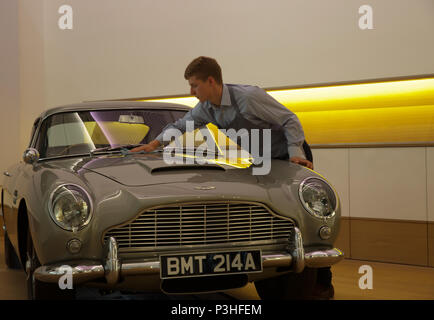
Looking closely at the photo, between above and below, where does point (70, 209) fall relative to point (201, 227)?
above

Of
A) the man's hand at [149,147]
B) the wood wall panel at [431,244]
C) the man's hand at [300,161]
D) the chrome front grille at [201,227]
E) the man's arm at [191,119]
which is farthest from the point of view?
the wood wall panel at [431,244]

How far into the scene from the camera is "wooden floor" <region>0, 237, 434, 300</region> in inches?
140

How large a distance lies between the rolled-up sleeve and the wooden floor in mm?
1039

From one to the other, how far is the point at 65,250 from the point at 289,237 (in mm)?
1051

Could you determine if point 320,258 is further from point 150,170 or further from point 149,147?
point 149,147

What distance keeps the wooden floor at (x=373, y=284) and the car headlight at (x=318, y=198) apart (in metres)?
0.92

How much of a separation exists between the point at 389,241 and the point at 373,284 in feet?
3.25

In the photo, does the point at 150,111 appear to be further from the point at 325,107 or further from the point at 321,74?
the point at 325,107

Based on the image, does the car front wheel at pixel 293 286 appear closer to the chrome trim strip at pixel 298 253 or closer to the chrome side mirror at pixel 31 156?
the chrome trim strip at pixel 298 253

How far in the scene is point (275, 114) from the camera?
3.27m

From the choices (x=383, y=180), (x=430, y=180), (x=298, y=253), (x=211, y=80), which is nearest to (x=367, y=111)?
(x=383, y=180)

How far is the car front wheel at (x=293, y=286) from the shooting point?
117 inches

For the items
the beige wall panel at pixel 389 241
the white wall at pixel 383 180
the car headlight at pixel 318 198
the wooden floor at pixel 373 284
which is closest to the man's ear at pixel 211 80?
the car headlight at pixel 318 198

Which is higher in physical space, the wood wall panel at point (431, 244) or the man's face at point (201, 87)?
the man's face at point (201, 87)
